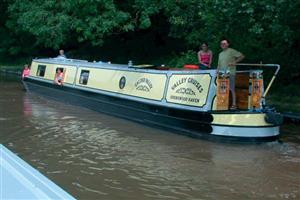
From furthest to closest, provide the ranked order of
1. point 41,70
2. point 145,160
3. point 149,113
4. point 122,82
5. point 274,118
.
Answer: point 41,70, point 122,82, point 149,113, point 274,118, point 145,160

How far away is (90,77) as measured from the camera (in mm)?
16922

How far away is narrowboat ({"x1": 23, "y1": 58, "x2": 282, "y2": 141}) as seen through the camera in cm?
1095

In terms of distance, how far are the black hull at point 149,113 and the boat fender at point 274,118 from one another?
0.44m

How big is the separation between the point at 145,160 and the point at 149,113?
385 cm

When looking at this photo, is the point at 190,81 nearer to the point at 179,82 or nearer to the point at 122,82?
the point at 179,82

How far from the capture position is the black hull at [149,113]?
37.3 feet

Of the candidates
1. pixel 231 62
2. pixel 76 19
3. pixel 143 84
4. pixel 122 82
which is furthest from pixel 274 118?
pixel 76 19

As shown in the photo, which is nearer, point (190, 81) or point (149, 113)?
point (190, 81)

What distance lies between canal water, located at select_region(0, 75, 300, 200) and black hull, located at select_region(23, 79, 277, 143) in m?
0.21

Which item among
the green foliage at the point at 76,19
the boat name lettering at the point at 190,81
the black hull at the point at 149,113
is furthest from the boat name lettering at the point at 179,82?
the green foliage at the point at 76,19

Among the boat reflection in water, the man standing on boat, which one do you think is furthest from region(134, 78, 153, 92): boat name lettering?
the man standing on boat

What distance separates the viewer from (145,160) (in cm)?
947

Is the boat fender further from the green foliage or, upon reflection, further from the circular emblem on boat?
the green foliage

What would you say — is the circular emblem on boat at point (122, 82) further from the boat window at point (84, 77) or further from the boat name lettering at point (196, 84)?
the boat name lettering at point (196, 84)
